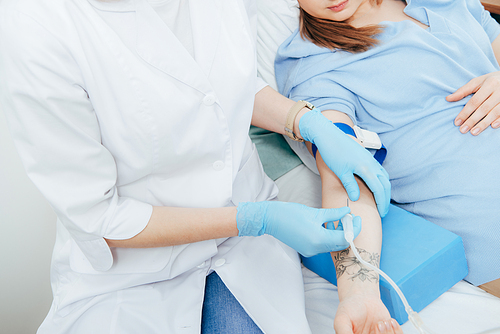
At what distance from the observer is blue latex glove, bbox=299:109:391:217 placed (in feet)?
3.02

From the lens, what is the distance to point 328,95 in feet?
3.80

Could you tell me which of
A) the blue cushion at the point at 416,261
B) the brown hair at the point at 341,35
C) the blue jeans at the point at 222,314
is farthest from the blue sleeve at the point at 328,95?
the blue jeans at the point at 222,314

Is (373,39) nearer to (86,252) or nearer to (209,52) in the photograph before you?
(209,52)

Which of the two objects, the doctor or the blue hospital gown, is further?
the blue hospital gown

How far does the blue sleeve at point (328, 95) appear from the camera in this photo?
115 cm

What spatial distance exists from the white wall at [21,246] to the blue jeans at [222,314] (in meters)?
0.59

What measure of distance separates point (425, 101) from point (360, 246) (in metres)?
0.57

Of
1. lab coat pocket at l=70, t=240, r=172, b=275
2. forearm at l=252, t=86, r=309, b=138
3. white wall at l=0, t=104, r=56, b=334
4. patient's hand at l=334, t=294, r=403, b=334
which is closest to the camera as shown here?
patient's hand at l=334, t=294, r=403, b=334

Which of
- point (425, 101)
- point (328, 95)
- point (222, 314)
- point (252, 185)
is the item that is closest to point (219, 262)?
point (222, 314)

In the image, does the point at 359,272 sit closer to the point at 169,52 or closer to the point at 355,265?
the point at 355,265

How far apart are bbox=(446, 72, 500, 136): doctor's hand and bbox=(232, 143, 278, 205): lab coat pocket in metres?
0.62

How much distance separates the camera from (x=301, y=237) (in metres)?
0.81

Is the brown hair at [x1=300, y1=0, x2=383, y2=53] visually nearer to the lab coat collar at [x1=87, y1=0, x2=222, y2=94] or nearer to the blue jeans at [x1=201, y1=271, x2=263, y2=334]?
the lab coat collar at [x1=87, y1=0, x2=222, y2=94]

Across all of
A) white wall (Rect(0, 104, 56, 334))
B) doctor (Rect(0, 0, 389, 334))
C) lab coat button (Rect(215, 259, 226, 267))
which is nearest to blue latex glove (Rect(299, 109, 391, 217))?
doctor (Rect(0, 0, 389, 334))
